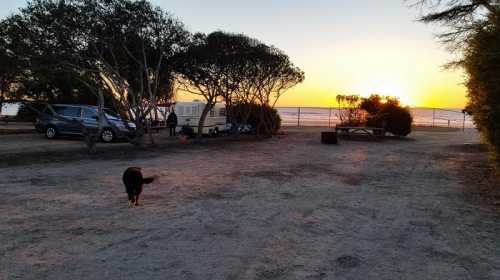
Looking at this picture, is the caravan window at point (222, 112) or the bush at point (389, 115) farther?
the caravan window at point (222, 112)

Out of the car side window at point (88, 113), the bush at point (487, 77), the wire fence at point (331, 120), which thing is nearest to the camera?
the bush at point (487, 77)

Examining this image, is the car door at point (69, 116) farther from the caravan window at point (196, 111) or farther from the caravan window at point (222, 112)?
the caravan window at point (222, 112)

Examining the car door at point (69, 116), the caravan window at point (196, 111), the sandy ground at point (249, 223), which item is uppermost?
the caravan window at point (196, 111)

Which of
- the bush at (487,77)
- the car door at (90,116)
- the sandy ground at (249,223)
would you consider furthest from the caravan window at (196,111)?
the bush at (487,77)

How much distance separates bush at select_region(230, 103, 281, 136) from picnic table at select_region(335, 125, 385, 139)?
170 inches

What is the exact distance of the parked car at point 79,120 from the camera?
20828 millimetres

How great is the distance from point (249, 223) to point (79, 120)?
16.4 meters

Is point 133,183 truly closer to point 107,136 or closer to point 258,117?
point 107,136

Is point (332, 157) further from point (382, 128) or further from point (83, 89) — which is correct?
point (83, 89)

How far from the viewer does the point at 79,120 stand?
20.7m

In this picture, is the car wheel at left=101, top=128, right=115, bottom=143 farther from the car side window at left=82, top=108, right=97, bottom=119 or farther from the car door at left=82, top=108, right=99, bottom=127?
the car side window at left=82, top=108, right=97, bottom=119

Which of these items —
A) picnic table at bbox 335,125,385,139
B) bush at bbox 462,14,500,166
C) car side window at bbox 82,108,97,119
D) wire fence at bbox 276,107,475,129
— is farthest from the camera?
wire fence at bbox 276,107,475,129

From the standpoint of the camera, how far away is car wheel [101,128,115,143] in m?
20.8

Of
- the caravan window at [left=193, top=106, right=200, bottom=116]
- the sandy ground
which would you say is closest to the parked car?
the caravan window at [left=193, top=106, right=200, bottom=116]
